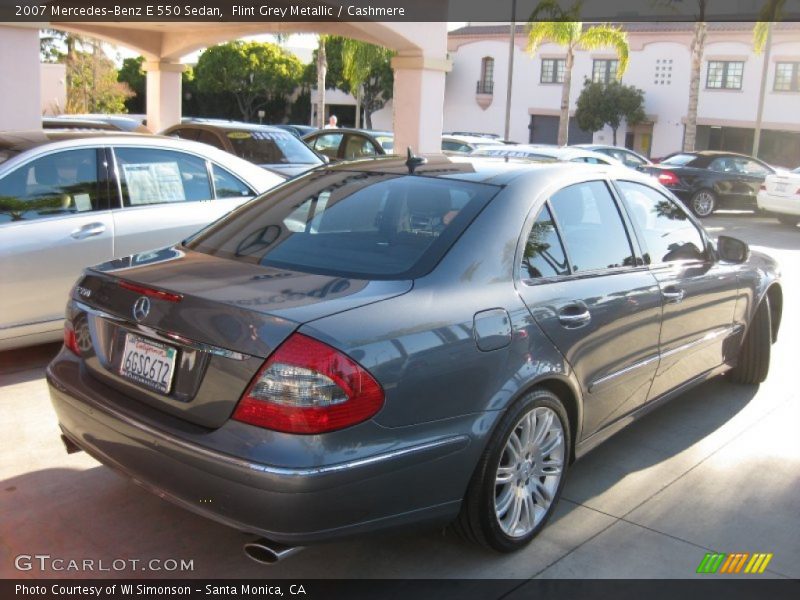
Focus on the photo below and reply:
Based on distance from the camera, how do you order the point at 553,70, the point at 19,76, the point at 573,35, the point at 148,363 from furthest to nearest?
the point at 553,70 < the point at 573,35 < the point at 19,76 < the point at 148,363

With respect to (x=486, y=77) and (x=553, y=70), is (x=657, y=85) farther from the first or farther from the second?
(x=486, y=77)

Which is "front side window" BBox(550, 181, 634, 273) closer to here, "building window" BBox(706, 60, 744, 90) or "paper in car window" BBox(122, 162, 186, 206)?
"paper in car window" BBox(122, 162, 186, 206)

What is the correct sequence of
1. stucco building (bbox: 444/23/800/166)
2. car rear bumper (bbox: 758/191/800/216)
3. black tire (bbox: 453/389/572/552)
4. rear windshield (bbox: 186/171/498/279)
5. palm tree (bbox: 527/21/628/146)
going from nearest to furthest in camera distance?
1. black tire (bbox: 453/389/572/552)
2. rear windshield (bbox: 186/171/498/279)
3. car rear bumper (bbox: 758/191/800/216)
4. palm tree (bbox: 527/21/628/146)
5. stucco building (bbox: 444/23/800/166)

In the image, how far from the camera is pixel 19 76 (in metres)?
9.04

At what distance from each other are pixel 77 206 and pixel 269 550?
356 centimetres

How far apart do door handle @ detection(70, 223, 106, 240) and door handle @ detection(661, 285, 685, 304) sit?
3583 mm

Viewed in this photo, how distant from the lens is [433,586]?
10.5 ft

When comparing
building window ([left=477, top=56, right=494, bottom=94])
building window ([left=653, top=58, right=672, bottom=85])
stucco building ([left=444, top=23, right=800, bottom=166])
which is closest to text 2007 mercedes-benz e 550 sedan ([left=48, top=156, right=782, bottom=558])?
stucco building ([left=444, top=23, right=800, bottom=166])

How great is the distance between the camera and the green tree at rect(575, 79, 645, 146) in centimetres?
4097

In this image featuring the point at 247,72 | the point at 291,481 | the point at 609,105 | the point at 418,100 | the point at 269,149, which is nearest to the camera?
the point at 291,481

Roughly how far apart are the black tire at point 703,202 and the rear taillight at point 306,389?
16.9m

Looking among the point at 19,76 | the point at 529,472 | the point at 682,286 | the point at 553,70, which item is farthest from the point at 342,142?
the point at 553,70

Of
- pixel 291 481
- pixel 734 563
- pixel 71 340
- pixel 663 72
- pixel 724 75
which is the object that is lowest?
pixel 734 563

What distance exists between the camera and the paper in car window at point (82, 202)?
18.0 feet
